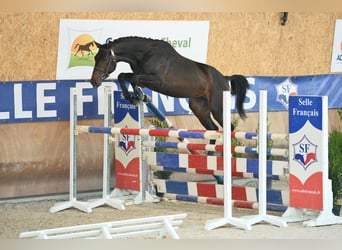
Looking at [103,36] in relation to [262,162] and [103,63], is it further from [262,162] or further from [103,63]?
[262,162]

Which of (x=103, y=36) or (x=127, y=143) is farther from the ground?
(x=103, y=36)

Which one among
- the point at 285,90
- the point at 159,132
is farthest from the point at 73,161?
the point at 285,90

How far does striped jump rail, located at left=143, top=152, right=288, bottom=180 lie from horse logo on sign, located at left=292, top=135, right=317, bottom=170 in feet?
0.59

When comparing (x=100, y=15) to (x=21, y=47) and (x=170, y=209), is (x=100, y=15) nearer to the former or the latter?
(x=21, y=47)

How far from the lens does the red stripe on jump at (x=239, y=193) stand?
17.1 feet

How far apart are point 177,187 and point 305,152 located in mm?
1516

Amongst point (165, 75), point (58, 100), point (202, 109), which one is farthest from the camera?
point (202, 109)

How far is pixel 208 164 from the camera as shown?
209 inches

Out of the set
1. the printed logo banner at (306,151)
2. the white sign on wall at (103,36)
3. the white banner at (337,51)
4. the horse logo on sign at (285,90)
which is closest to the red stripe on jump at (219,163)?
the printed logo banner at (306,151)

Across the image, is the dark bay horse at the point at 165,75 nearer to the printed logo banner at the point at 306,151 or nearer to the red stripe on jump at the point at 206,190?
the red stripe on jump at the point at 206,190

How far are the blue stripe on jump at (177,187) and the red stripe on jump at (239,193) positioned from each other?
0.53 meters


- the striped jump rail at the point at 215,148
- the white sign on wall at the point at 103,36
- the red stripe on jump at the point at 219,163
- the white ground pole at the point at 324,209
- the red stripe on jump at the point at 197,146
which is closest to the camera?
the white ground pole at the point at 324,209

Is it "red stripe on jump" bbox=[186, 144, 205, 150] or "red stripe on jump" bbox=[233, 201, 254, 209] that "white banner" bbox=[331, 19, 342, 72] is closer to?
"red stripe on jump" bbox=[186, 144, 205, 150]
